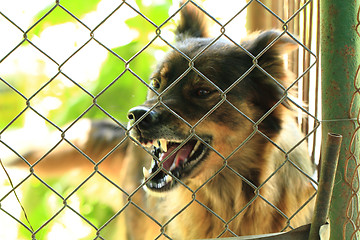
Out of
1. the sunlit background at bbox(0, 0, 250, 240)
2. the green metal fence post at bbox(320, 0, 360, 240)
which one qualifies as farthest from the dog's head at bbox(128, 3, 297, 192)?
the sunlit background at bbox(0, 0, 250, 240)

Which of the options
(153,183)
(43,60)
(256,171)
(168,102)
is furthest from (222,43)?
(43,60)

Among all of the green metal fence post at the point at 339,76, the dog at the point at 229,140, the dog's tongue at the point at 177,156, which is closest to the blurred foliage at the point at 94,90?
the dog at the point at 229,140

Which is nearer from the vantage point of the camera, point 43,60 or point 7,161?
point 7,161

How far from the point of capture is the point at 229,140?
2.86 metres

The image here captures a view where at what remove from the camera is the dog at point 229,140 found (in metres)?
2.70

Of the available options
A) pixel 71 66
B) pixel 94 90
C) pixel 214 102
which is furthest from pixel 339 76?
pixel 71 66

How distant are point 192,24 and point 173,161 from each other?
123 cm

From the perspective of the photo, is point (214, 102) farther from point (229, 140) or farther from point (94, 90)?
point (94, 90)

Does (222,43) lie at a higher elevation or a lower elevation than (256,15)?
lower

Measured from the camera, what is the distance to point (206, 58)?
114 inches

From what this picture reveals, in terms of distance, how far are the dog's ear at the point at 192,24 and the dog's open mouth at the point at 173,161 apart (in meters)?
1.01

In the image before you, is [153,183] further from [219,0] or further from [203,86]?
[219,0]

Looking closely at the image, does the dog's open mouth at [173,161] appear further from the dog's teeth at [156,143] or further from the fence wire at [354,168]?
the fence wire at [354,168]

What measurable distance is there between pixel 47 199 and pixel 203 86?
2.69 meters
